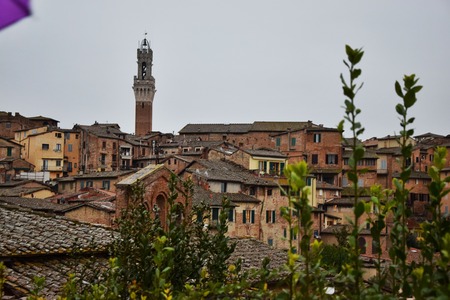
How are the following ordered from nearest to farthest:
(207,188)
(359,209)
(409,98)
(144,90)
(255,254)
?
(359,209), (409,98), (255,254), (207,188), (144,90)

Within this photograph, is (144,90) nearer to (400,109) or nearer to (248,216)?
(248,216)

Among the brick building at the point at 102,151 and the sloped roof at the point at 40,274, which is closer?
the sloped roof at the point at 40,274

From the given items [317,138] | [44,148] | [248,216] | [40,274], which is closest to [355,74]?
[40,274]

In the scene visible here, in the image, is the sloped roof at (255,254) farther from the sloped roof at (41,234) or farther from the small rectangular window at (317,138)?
the small rectangular window at (317,138)

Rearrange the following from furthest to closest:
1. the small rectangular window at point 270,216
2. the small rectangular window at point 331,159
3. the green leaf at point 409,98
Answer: the small rectangular window at point 331,159, the small rectangular window at point 270,216, the green leaf at point 409,98

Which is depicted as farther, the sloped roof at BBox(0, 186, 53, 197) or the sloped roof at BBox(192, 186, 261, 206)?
the sloped roof at BBox(0, 186, 53, 197)

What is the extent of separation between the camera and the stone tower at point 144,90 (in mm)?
109000

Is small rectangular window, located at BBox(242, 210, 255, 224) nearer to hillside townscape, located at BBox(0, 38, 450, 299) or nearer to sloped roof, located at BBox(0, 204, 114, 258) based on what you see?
hillside townscape, located at BBox(0, 38, 450, 299)

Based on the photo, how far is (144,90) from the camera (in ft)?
369

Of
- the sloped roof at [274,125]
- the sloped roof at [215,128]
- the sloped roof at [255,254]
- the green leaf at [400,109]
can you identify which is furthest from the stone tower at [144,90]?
the green leaf at [400,109]

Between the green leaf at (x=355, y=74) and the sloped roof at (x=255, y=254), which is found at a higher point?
the green leaf at (x=355, y=74)

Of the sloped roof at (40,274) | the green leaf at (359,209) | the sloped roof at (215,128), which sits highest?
the sloped roof at (215,128)

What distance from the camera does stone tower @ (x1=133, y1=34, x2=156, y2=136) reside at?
358 feet

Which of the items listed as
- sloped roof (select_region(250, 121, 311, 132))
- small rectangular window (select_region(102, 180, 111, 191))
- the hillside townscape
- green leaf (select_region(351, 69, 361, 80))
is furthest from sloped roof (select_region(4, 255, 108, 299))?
sloped roof (select_region(250, 121, 311, 132))
